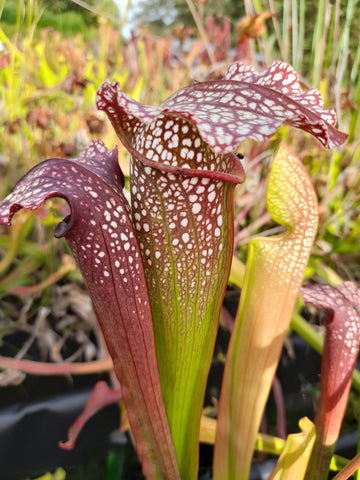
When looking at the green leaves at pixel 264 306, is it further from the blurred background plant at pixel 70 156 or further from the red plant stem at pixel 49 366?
the red plant stem at pixel 49 366

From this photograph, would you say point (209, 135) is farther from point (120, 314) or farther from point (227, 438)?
point (227, 438)

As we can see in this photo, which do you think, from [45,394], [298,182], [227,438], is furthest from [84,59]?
[227,438]

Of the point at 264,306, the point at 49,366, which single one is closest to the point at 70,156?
the point at 49,366

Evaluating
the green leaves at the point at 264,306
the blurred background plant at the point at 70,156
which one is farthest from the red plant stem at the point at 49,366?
the green leaves at the point at 264,306

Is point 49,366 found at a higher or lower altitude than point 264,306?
lower

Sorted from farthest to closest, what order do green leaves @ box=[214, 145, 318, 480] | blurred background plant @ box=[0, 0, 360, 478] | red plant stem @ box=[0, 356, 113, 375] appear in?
1. blurred background plant @ box=[0, 0, 360, 478]
2. red plant stem @ box=[0, 356, 113, 375]
3. green leaves @ box=[214, 145, 318, 480]

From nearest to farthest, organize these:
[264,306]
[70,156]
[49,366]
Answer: [264,306], [49,366], [70,156]

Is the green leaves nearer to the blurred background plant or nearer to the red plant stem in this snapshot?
the blurred background plant

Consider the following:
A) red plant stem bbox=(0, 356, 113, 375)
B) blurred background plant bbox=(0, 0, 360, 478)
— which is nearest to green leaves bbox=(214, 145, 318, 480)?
blurred background plant bbox=(0, 0, 360, 478)

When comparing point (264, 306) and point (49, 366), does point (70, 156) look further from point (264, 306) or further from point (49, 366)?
point (264, 306)
